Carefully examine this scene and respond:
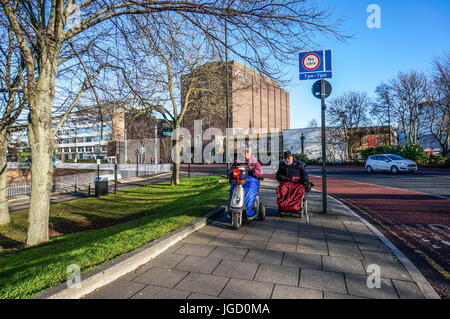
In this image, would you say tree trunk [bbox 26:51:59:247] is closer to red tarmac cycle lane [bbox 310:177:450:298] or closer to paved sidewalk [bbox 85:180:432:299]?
paved sidewalk [bbox 85:180:432:299]

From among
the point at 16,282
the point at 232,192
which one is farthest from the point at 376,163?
the point at 16,282

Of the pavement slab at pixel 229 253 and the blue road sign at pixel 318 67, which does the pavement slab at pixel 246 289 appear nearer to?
the pavement slab at pixel 229 253

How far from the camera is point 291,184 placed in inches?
232

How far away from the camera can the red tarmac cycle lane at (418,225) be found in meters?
3.35

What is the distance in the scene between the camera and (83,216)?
10.6 metres

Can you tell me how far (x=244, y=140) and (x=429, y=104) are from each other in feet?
88.4

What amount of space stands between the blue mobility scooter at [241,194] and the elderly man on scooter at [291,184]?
28.8 inches

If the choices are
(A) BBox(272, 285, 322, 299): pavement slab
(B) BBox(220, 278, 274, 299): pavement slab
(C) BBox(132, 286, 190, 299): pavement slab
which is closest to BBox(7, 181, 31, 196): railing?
(C) BBox(132, 286, 190, 299): pavement slab

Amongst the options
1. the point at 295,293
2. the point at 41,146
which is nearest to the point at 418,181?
the point at 295,293

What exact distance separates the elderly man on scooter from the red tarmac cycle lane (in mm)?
1723

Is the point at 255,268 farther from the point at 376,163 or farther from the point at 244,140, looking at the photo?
the point at 244,140

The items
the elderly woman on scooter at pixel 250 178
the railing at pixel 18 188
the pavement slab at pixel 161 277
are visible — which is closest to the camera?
the pavement slab at pixel 161 277

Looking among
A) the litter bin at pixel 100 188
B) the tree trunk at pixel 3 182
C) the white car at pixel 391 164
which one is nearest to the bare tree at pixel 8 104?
the tree trunk at pixel 3 182

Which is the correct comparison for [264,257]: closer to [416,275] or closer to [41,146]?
[416,275]
